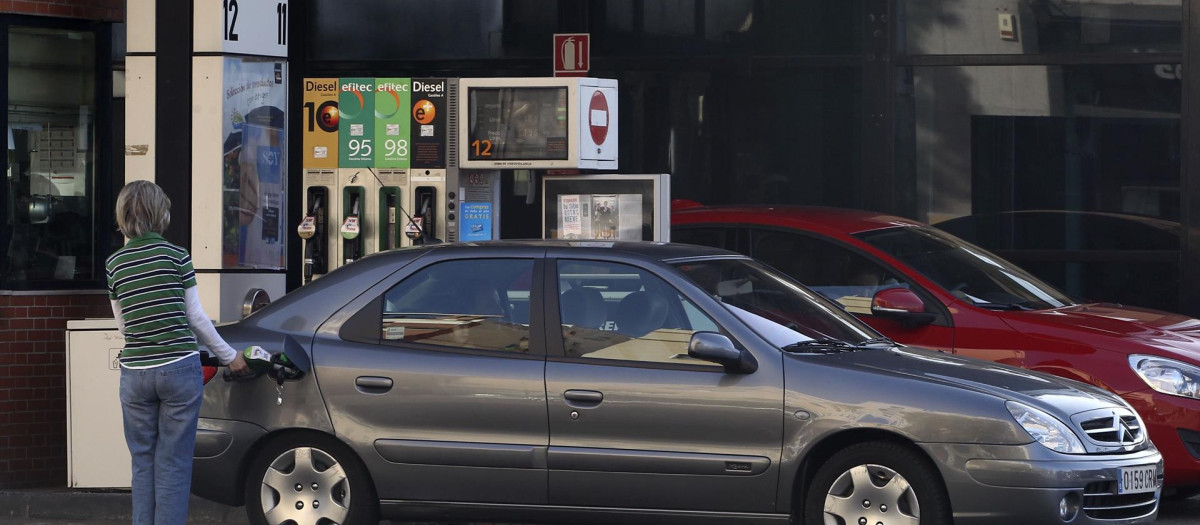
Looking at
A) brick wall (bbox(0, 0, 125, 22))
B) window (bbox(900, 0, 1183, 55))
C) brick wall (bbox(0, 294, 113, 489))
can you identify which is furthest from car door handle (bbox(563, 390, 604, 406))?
window (bbox(900, 0, 1183, 55))

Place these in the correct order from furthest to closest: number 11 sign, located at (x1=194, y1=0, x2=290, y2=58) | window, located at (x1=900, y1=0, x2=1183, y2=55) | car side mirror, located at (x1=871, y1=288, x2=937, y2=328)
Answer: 1. window, located at (x1=900, y1=0, x2=1183, y2=55)
2. number 11 sign, located at (x1=194, y1=0, x2=290, y2=58)
3. car side mirror, located at (x1=871, y1=288, x2=937, y2=328)

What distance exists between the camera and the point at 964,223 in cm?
1248

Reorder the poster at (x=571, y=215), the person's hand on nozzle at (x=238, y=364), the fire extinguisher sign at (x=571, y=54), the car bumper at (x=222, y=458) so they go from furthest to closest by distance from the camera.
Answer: the fire extinguisher sign at (x=571, y=54) < the poster at (x=571, y=215) < the car bumper at (x=222, y=458) < the person's hand on nozzle at (x=238, y=364)

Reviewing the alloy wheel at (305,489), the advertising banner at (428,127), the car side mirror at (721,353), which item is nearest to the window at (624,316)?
the car side mirror at (721,353)

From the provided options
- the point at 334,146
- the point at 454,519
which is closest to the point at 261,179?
the point at 334,146

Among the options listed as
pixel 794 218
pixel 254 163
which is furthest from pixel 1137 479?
pixel 254 163

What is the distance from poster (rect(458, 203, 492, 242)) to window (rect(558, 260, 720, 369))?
2.37m

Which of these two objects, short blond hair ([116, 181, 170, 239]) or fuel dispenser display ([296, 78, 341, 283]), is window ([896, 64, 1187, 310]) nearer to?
fuel dispenser display ([296, 78, 341, 283])

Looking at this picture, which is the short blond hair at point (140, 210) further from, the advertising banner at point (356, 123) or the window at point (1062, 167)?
the window at point (1062, 167)

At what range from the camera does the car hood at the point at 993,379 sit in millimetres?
6195

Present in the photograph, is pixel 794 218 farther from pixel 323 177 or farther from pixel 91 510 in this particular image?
pixel 91 510

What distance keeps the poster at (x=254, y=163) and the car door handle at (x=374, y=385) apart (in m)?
2.40

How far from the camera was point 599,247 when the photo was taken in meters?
6.86

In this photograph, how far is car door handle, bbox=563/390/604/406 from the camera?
6.44 metres
